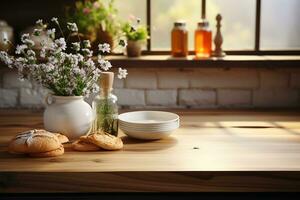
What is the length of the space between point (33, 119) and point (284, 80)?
1207 millimetres

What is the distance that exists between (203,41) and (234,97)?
0.32m

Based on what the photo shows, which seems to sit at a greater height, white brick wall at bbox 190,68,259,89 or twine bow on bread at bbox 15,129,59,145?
white brick wall at bbox 190,68,259,89

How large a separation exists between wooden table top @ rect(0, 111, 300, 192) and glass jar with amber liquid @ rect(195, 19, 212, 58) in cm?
66

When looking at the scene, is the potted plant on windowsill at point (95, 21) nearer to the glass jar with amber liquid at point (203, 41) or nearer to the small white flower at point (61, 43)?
the glass jar with amber liquid at point (203, 41)

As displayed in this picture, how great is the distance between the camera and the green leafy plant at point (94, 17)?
2.26 meters

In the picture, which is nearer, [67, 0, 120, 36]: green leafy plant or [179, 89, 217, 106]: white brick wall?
[67, 0, 120, 36]: green leafy plant

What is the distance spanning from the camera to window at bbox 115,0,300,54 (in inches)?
94.7

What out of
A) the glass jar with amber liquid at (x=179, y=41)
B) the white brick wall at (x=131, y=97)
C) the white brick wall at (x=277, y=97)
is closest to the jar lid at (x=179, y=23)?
the glass jar with amber liquid at (x=179, y=41)

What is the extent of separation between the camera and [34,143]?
1501mm

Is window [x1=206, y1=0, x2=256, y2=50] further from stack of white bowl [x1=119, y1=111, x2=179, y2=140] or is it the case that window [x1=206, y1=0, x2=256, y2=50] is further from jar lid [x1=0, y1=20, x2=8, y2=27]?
jar lid [x1=0, y1=20, x2=8, y2=27]

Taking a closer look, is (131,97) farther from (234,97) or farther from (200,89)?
(234,97)

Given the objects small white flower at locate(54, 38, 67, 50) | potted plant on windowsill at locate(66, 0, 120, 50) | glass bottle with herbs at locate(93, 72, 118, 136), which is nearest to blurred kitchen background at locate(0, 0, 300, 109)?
potted plant on windowsill at locate(66, 0, 120, 50)

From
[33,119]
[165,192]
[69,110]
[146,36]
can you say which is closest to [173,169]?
[165,192]

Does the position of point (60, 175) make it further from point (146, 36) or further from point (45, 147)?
point (146, 36)
